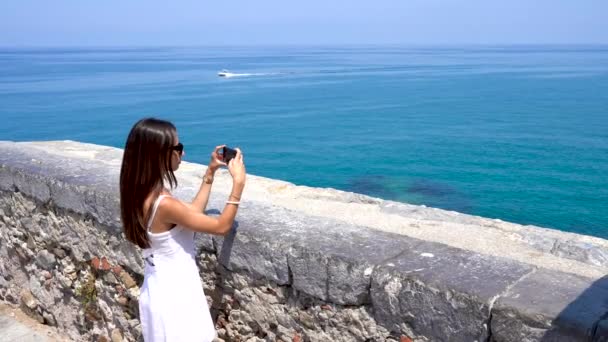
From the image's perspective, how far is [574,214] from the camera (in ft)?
57.6

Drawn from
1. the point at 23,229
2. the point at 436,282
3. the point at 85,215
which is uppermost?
the point at 436,282

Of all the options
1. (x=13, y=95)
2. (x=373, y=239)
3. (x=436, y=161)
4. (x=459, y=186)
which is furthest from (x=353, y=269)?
(x=13, y=95)

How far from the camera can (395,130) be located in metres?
31.9

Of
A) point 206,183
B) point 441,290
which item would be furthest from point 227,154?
point 441,290

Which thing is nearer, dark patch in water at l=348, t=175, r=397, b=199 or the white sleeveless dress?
the white sleeveless dress

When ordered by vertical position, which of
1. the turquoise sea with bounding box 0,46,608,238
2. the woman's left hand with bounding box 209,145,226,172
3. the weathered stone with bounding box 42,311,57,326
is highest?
the woman's left hand with bounding box 209,145,226,172

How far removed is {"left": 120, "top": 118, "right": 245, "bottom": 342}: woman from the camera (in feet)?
7.46

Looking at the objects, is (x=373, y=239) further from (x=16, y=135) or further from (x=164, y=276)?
(x=16, y=135)

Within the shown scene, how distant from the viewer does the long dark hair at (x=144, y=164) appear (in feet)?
7.39

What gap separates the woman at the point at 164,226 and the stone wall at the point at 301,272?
0.39 meters

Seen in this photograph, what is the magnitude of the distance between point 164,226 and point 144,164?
0.27 metres

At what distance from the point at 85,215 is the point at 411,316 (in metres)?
2.27

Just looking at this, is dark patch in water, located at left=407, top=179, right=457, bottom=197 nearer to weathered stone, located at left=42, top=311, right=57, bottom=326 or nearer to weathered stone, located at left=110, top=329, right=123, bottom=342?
weathered stone, located at left=42, top=311, right=57, bottom=326

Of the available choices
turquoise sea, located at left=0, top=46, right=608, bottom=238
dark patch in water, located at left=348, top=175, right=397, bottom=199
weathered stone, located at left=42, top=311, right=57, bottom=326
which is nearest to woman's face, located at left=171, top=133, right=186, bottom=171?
weathered stone, located at left=42, top=311, right=57, bottom=326
